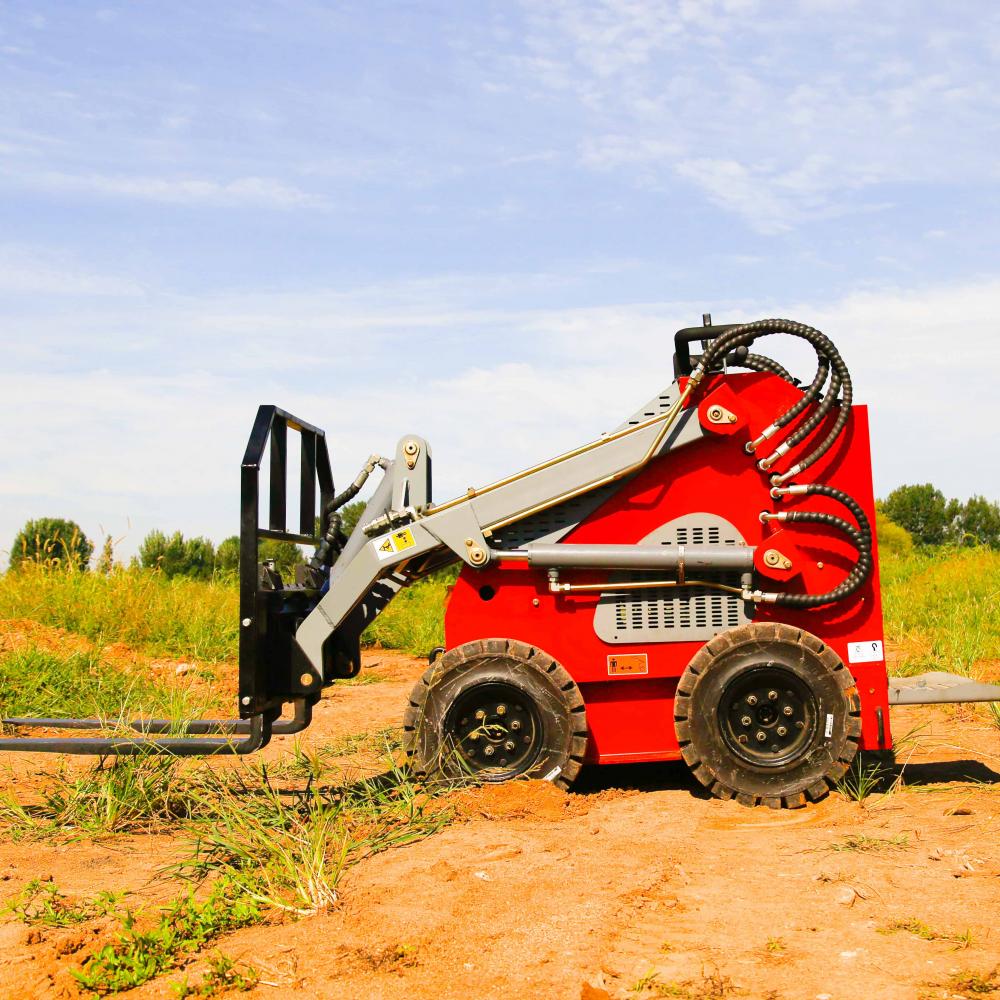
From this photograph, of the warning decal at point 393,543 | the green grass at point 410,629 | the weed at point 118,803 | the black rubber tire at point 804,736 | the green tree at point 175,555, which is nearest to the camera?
the weed at point 118,803

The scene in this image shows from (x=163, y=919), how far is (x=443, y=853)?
115 centimetres

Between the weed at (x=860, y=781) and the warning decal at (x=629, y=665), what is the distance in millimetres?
1002

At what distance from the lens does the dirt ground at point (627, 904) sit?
2.77 meters

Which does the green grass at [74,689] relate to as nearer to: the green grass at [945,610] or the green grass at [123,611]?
the green grass at [123,611]

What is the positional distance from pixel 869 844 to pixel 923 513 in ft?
94.6

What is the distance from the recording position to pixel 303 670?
5105 millimetres

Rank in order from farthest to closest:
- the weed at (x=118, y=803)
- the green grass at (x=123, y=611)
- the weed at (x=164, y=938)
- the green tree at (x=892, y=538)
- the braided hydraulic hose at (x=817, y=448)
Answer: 1. the green tree at (x=892, y=538)
2. the green grass at (x=123, y=611)
3. the braided hydraulic hose at (x=817, y=448)
4. the weed at (x=118, y=803)
5. the weed at (x=164, y=938)

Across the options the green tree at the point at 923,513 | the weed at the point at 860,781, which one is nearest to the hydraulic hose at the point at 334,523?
the weed at the point at 860,781

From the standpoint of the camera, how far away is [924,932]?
3.00 m

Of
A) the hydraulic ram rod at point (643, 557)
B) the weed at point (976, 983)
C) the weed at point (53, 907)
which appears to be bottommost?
the weed at point (976, 983)

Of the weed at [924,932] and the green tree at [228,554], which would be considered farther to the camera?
the green tree at [228,554]

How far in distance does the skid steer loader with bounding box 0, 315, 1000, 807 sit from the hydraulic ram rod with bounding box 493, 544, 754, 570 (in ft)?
0.03

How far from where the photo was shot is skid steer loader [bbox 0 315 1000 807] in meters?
4.88

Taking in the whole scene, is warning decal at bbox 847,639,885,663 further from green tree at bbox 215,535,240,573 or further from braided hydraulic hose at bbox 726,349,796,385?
green tree at bbox 215,535,240,573
